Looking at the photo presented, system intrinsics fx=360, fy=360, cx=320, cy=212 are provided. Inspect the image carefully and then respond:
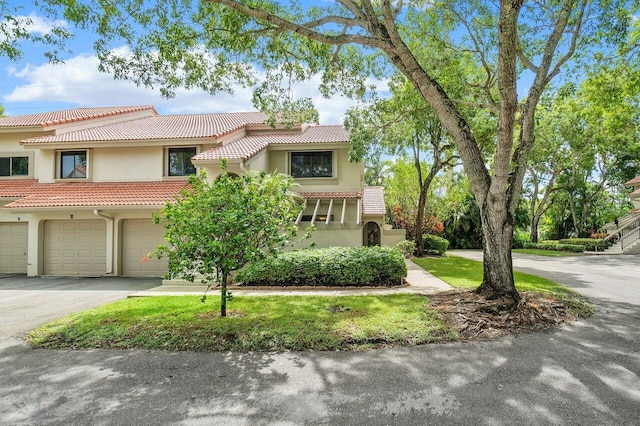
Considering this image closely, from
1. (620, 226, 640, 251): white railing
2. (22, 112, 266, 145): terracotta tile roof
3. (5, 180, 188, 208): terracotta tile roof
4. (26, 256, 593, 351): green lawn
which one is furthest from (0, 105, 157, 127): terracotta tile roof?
(620, 226, 640, 251): white railing

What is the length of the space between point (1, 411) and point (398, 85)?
48.3 ft

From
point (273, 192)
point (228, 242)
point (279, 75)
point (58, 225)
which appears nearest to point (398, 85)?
point (279, 75)

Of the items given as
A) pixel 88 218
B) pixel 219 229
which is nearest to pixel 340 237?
pixel 219 229

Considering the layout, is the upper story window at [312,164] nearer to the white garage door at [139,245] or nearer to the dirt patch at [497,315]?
the white garage door at [139,245]

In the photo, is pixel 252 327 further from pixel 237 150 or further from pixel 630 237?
pixel 630 237

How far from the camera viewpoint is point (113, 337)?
6402 mm

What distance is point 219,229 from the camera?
654 centimetres

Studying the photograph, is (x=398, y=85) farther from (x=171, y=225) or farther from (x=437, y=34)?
(x=171, y=225)

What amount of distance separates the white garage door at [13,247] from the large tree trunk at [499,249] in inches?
767

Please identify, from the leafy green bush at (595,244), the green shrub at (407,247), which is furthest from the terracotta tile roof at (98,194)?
the leafy green bush at (595,244)

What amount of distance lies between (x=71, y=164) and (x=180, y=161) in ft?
17.5

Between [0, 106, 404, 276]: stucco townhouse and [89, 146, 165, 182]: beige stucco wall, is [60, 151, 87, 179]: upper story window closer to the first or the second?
[0, 106, 404, 276]: stucco townhouse

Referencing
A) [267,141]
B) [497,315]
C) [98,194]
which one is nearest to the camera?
[497,315]

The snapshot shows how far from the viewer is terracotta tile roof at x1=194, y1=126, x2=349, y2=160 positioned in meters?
15.2
